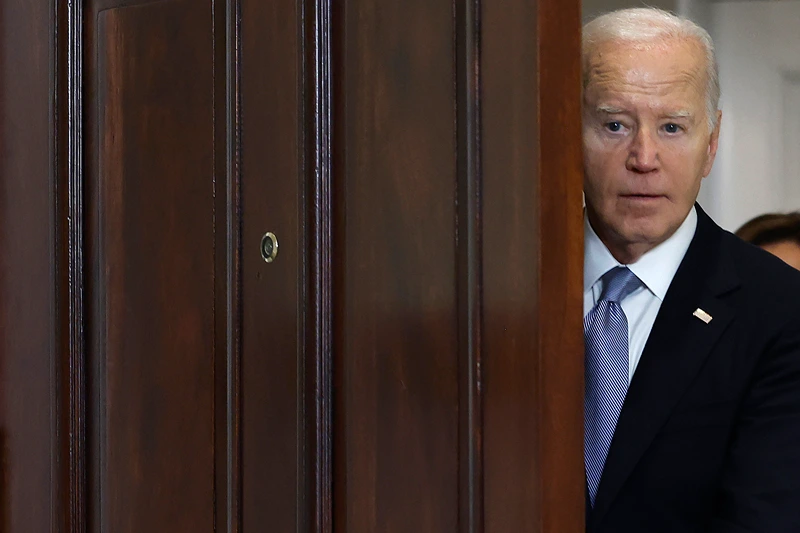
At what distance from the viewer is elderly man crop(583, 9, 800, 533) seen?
1046 mm

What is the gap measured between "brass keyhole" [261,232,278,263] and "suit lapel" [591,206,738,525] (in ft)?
1.21

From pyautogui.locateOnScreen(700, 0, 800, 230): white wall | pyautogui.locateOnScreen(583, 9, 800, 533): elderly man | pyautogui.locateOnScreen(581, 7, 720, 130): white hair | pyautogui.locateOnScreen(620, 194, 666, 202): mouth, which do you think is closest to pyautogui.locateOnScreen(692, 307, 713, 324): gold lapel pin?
pyautogui.locateOnScreen(583, 9, 800, 533): elderly man

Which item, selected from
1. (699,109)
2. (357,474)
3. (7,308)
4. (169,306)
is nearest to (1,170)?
(7,308)

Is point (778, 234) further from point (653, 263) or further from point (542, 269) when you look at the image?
point (542, 269)

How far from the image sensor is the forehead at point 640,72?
1.14m

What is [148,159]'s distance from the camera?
3.96 ft

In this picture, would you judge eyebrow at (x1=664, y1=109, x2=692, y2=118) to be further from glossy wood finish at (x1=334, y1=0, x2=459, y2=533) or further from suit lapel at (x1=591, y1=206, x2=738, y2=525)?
glossy wood finish at (x1=334, y1=0, x2=459, y2=533)

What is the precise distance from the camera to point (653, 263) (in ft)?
3.84

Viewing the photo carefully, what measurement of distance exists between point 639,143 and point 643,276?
0.14 meters

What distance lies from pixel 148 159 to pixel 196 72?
12 centimetres

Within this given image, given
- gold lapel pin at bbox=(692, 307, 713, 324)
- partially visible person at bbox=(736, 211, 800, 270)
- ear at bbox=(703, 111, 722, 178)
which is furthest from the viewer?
partially visible person at bbox=(736, 211, 800, 270)

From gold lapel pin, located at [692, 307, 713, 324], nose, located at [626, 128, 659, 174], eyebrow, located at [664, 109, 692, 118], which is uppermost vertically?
eyebrow, located at [664, 109, 692, 118]

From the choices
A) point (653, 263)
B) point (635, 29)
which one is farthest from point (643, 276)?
point (635, 29)

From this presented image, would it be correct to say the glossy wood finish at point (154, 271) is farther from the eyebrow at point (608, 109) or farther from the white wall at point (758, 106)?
the white wall at point (758, 106)
